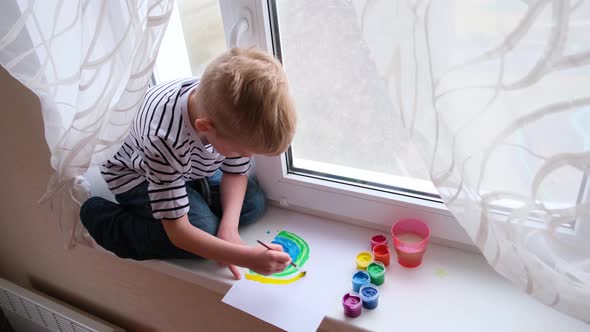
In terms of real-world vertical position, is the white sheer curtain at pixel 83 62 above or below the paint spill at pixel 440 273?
above

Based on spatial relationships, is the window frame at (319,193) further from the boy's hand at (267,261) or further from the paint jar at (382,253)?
the boy's hand at (267,261)

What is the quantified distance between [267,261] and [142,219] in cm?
29

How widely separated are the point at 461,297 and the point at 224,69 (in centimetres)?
54

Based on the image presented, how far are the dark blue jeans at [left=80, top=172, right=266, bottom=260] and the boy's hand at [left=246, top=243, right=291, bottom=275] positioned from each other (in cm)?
14

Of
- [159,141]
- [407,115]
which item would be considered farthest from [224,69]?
[407,115]

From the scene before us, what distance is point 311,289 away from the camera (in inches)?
32.4

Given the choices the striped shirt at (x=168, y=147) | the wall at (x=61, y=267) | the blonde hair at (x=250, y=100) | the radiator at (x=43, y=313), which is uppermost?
the blonde hair at (x=250, y=100)

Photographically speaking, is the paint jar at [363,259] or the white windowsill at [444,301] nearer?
the white windowsill at [444,301]

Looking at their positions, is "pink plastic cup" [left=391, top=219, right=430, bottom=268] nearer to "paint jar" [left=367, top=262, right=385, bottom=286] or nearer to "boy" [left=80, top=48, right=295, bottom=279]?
"paint jar" [left=367, top=262, right=385, bottom=286]

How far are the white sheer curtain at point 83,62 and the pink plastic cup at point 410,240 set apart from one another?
51 centimetres

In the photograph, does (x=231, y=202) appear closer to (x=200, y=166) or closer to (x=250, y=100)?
(x=200, y=166)

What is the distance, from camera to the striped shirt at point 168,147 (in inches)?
30.9

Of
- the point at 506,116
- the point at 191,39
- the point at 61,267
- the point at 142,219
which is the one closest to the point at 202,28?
the point at 191,39

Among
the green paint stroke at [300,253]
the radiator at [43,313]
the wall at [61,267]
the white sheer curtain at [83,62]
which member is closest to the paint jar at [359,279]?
the green paint stroke at [300,253]
